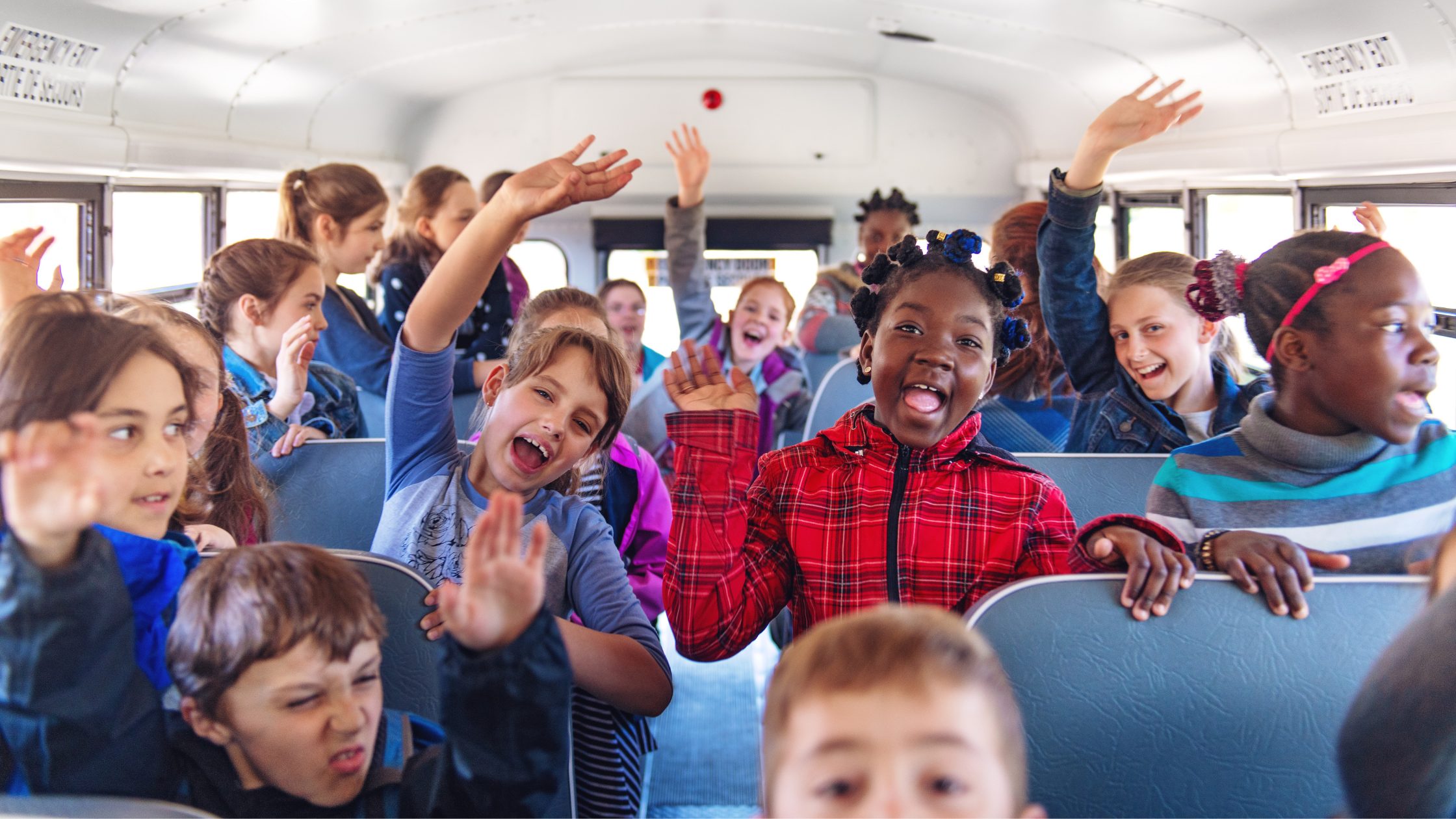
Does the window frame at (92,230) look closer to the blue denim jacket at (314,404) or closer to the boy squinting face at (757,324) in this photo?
the blue denim jacket at (314,404)

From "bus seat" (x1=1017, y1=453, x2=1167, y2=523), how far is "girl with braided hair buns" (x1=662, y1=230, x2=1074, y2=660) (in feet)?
2.02

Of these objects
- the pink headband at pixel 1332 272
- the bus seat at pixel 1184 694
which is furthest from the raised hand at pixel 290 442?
the pink headband at pixel 1332 272

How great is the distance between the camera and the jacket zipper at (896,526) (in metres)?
1.92

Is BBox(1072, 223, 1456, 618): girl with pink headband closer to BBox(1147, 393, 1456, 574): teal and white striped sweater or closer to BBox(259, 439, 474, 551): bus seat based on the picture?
BBox(1147, 393, 1456, 574): teal and white striped sweater

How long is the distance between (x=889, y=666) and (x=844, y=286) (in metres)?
5.29

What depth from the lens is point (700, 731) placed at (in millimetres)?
3973

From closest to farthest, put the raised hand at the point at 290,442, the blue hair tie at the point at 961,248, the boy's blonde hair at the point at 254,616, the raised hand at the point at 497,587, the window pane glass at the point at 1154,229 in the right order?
the raised hand at the point at 497,587 < the boy's blonde hair at the point at 254,616 < the blue hair tie at the point at 961,248 < the raised hand at the point at 290,442 < the window pane glass at the point at 1154,229

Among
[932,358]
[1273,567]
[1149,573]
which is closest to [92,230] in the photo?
[932,358]

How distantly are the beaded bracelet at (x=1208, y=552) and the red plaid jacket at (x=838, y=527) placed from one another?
0.79 feet

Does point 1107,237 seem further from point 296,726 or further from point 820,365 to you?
point 296,726

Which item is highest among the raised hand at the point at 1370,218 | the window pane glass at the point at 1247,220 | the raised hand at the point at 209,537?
the window pane glass at the point at 1247,220

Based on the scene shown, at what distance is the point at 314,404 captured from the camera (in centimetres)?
324

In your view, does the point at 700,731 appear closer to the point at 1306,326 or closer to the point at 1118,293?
the point at 1118,293

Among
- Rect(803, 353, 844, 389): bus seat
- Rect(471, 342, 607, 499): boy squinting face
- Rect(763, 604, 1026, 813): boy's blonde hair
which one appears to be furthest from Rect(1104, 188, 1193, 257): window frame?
Rect(763, 604, 1026, 813): boy's blonde hair
